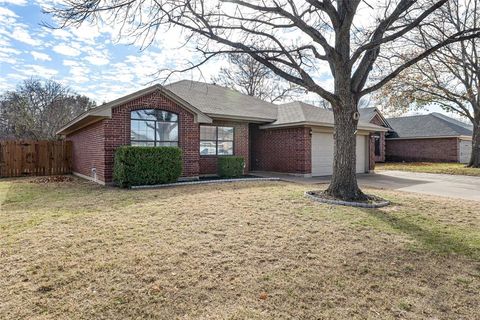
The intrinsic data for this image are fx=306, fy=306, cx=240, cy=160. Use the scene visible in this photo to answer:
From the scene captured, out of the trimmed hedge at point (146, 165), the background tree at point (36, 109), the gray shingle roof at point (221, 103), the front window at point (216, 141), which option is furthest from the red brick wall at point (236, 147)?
the background tree at point (36, 109)

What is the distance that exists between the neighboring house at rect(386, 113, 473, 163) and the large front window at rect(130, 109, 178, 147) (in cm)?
2554

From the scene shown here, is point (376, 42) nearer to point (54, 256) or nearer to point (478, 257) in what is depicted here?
point (478, 257)

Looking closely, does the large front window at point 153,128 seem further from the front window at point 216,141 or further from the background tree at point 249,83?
the background tree at point 249,83

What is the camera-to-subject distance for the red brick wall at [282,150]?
14.1 metres

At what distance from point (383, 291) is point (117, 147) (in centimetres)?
954

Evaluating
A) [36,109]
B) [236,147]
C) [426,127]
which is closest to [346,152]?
[236,147]

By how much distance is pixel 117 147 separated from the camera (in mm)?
10594

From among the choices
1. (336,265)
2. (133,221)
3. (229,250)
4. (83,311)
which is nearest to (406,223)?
(336,265)

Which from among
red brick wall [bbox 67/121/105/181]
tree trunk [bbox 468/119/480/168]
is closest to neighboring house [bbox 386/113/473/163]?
tree trunk [bbox 468/119/480/168]

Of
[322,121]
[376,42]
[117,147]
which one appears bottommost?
[117,147]

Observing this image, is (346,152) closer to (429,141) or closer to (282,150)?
(282,150)

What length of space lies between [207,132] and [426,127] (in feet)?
81.0

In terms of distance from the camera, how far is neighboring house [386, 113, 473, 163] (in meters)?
27.2

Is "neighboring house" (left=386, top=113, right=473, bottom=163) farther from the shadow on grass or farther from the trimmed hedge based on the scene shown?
the trimmed hedge
